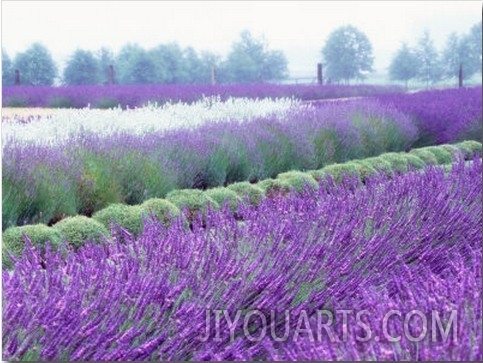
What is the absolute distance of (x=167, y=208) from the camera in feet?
16.5

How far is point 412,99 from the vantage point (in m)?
14.0

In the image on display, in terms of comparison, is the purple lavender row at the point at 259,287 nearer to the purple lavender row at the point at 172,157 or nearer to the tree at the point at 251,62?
the purple lavender row at the point at 172,157

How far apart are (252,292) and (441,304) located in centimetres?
72

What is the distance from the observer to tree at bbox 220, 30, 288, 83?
14.5 m

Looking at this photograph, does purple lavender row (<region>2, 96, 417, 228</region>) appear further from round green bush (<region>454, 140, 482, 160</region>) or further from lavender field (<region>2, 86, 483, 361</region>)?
round green bush (<region>454, 140, 482, 160</region>)

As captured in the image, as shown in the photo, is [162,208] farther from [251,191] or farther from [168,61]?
[168,61]

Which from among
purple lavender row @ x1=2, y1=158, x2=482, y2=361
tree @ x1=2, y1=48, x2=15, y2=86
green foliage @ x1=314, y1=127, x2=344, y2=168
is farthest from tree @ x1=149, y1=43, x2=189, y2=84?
purple lavender row @ x1=2, y1=158, x2=482, y2=361

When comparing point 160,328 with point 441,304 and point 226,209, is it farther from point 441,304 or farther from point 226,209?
point 226,209

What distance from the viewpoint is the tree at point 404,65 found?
26719mm

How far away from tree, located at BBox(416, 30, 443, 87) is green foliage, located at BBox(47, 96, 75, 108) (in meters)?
9.11

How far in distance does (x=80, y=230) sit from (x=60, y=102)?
1403 centimetres


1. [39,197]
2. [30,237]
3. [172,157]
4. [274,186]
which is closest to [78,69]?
[172,157]

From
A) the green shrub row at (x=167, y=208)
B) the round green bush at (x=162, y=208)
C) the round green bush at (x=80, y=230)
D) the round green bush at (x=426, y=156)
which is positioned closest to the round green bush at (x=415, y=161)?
the green shrub row at (x=167, y=208)

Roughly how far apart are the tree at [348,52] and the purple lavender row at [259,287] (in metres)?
11.7
